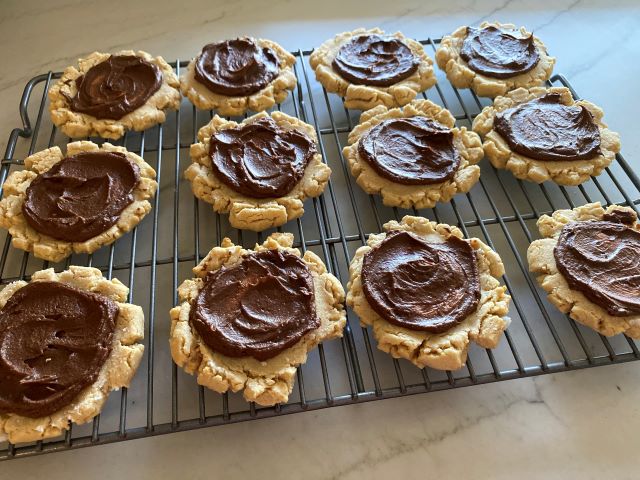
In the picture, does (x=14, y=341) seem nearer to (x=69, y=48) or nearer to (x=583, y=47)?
(x=69, y=48)

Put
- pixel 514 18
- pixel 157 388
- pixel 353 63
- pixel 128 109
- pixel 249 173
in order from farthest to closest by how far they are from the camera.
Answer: pixel 514 18, pixel 353 63, pixel 128 109, pixel 249 173, pixel 157 388

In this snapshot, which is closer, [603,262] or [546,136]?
[603,262]

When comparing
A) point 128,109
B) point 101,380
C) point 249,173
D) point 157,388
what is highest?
point 128,109

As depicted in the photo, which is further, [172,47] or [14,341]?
[172,47]

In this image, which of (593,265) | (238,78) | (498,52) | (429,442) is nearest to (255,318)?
(429,442)

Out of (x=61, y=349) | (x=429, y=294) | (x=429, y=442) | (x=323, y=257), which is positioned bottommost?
(x=429, y=442)

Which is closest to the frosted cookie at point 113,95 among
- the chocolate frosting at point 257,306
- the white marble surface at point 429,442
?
the chocolate frosting at point 257,306

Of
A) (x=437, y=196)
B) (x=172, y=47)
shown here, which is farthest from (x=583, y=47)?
(x=172, y=47)

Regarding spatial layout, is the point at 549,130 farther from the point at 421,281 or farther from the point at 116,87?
the point at 116,87

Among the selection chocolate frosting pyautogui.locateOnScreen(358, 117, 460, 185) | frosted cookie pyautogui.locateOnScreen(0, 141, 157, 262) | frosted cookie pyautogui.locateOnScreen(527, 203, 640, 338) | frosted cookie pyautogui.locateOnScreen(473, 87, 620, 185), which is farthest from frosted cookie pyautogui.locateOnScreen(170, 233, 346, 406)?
frosted cookie pyautogui.locateOnScreen(473, 87, 620, 185)
